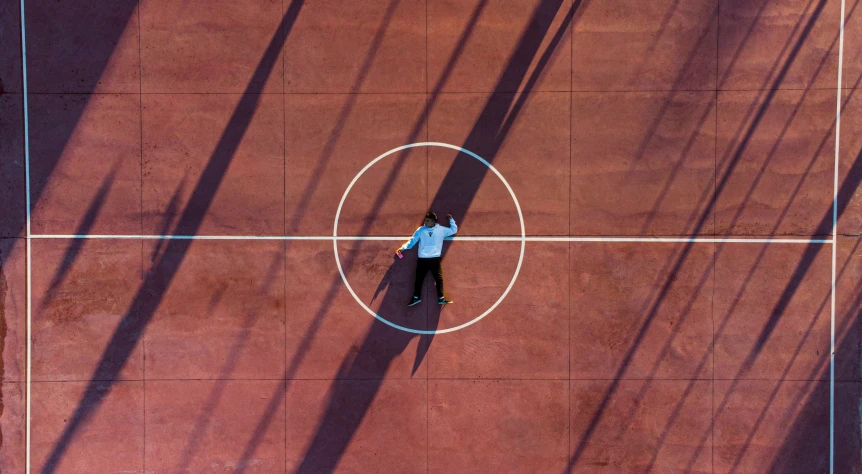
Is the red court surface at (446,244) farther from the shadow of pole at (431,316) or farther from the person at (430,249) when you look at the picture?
the person at (430,249)

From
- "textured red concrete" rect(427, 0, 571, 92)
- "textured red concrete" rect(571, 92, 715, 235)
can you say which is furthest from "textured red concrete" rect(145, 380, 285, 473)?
"textured red concrete" rect(571, 92, 715, 235)

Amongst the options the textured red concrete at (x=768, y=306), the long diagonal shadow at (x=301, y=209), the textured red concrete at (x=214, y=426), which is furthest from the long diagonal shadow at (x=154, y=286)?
the textured red concrete at (x=768, y=306)

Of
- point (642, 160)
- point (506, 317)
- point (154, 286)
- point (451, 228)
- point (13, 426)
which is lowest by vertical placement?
point (13, 426)

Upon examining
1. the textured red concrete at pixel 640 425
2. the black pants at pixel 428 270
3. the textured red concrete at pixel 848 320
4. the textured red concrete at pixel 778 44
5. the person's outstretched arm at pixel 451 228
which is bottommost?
the textured red concrete at pixel 640 425

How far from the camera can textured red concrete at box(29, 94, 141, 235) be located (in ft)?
32.4

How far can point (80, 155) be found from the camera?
32.4ft

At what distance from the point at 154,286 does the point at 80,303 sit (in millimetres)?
1553

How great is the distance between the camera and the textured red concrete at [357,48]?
9.86 metres

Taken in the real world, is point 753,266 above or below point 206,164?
below

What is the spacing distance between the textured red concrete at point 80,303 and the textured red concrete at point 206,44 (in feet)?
11.5

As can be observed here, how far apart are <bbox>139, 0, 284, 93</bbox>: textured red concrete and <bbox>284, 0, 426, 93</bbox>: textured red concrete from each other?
0.49 meters

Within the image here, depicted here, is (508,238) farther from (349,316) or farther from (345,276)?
(349,316)

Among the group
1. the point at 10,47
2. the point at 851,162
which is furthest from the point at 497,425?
the point at 10,47

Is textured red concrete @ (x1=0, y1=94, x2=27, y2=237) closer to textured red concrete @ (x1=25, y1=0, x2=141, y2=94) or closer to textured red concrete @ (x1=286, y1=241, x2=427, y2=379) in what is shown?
Answer: textured red concrete @ (x1=25, y1=0, x2=141, y2=94)
